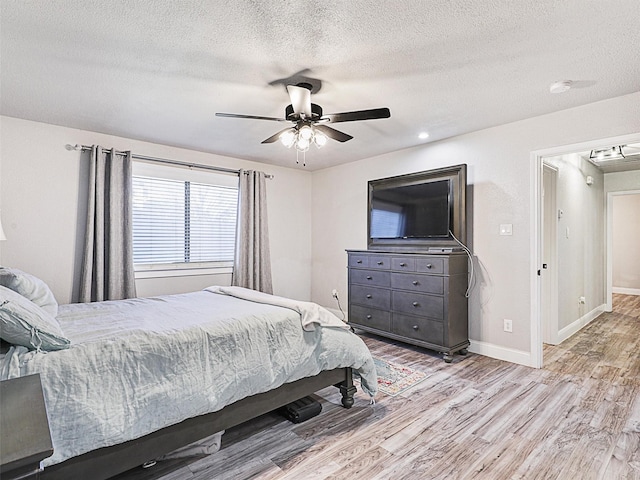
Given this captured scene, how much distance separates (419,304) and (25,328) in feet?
10.5

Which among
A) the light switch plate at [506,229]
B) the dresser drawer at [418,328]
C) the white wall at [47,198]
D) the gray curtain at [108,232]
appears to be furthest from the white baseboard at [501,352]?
the gray curtain at [108,232]

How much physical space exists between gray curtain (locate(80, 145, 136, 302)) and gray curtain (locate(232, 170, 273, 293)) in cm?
133

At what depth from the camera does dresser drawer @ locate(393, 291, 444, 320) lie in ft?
11.6

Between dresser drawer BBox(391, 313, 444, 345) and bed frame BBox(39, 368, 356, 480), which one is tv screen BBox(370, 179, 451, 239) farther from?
bed frame BBox(39, 368, 356, 480)

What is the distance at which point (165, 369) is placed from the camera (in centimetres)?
178

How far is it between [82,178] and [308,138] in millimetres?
2584

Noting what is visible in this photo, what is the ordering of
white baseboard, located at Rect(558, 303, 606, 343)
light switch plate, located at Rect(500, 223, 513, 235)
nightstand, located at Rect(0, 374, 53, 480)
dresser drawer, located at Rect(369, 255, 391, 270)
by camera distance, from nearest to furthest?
nightstand, located at Rect(0, 374, 53, 480), light switch plate, located at Rect(500, 223, 513, 235), dresser drawer, located at Rect(369, 255, 391, 270), white baseboard, located at Rect(558, 303, 606, 343)

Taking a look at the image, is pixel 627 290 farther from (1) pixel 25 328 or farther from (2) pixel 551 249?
(1) pixel 25 328

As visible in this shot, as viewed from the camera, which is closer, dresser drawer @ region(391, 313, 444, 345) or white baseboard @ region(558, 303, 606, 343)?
dresser drawer @ region(391, 313, 444, 345)

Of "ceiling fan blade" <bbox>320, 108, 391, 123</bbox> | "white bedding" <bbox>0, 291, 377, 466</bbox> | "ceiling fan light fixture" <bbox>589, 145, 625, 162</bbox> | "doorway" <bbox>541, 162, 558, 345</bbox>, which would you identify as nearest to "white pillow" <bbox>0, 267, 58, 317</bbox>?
"white bedding" <bbox>0, 291, 377, 466</bbox>

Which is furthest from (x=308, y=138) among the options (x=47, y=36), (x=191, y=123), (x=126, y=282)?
(x=126, y=282)

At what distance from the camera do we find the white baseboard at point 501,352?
338 cm

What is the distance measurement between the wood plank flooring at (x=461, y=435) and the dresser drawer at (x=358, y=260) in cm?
147

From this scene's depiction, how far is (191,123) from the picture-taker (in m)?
3.42
